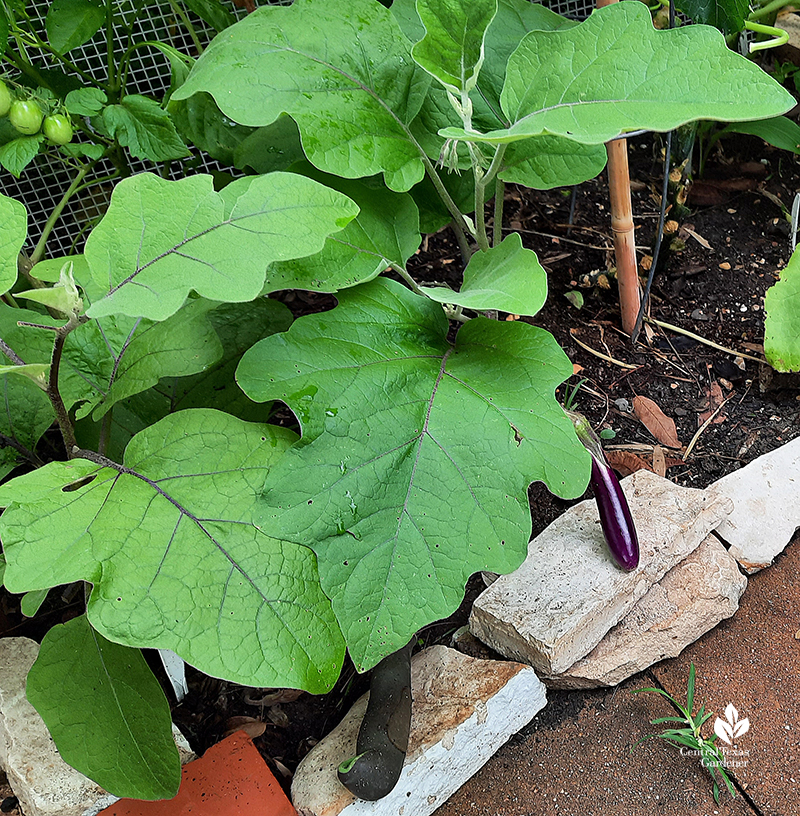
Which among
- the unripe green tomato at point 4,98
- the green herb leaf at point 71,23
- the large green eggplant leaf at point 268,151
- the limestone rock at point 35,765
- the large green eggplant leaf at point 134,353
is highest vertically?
the green herb leaf at point 71,23

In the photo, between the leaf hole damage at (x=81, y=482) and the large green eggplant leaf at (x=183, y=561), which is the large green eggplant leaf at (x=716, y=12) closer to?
the large green eggplant leaf at (x=183, y=561)

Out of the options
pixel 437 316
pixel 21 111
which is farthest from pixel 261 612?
pixel 21 111

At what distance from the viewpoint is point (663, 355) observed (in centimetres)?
173

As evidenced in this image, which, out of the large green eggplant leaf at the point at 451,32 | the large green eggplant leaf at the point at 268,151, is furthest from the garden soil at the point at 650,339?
the large green eggplant leaf at the point at 451,32

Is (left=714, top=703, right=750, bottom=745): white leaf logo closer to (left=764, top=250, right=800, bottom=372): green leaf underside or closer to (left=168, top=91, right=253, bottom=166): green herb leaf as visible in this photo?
Result: (left=764, top=250, right=800, bottom=372): green leaf underside

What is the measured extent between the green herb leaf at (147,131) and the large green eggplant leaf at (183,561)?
21.8 inches

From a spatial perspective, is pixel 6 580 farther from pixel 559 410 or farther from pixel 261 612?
pixel 559 410

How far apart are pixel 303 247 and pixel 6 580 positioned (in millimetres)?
475

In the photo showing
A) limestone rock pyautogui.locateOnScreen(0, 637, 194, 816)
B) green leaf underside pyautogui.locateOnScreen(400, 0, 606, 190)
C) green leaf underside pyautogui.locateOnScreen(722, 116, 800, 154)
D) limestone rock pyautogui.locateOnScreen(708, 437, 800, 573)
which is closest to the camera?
limestone rock pyautogui.locateOnScreen(0, 637, 194, 816)

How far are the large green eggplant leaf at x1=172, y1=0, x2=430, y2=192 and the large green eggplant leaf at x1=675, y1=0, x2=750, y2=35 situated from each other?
52cm

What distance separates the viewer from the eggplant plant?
2.91 ft

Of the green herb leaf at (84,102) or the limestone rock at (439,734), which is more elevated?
the green herb leaf at (84,102)

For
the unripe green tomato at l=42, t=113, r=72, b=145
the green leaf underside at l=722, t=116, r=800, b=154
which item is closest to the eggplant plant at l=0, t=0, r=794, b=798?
the unripe green tomato at l=42, t=113, r=72, b=145

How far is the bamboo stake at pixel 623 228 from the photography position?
4.81ft
